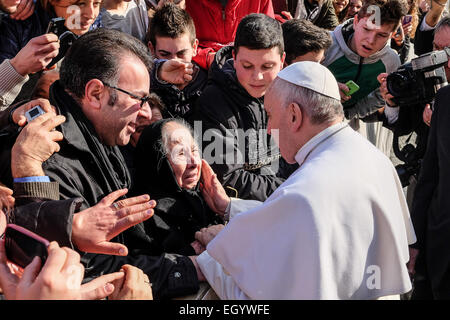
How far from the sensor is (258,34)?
11.2 ft

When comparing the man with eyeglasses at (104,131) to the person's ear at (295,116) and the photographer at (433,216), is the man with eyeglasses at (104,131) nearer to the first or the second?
the person's ear at (295,116)

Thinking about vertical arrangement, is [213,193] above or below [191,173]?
below

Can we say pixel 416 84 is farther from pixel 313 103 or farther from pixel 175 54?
pixel 175 54

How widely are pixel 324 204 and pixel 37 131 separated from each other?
4.04 feet

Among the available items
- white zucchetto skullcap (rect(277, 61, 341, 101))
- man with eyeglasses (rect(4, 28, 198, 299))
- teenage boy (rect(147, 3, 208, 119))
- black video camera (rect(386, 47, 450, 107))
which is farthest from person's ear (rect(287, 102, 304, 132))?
black video camera (rect(386, 47, 450, 107))

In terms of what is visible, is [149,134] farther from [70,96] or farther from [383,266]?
[383,266]

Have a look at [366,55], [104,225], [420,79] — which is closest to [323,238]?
[104,225]

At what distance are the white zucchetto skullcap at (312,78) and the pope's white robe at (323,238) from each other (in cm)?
30

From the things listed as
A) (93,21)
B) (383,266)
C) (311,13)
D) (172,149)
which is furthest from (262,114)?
(311,13)

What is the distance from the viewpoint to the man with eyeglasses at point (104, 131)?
7.51 feet

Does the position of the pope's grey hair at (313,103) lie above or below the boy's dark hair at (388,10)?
below

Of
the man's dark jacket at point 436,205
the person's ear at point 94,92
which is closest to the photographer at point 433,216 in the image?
the man's dark jacket at point 436,205

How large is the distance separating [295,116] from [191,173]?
0.68 m
